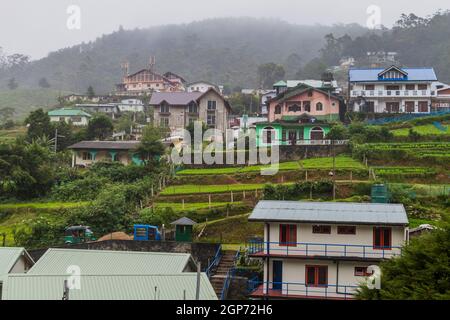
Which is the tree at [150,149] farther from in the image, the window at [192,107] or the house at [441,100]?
the house at [441,100]

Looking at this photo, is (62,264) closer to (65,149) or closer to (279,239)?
(279,239)

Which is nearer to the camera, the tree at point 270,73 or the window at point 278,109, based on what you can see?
the window at point 278,109

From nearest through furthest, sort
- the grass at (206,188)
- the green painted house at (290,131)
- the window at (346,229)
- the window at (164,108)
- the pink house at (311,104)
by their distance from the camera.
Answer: the window at (346,229) → the grass at (206,188) → the green painted house at (290,131) → the pink house at (311,104) → the window at (164,108)

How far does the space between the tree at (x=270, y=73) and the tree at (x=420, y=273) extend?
83.1 m

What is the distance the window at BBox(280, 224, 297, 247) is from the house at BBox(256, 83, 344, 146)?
84.8 feet

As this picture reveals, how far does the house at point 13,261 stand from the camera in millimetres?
23991

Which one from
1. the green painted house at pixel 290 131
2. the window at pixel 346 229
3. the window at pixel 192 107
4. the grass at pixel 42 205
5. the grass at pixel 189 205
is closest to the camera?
the window at pixel 346 229

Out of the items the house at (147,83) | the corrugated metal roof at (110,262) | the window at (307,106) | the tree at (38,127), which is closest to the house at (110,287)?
the corrugated metal roof at (110,262)

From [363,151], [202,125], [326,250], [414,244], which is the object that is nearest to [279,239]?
[326,250]

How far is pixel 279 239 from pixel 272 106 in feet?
108

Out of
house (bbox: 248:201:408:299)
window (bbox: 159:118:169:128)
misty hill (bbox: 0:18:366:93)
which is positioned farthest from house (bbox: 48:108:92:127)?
misty hill (bbox: 0:18:366:93)

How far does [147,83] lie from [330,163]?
165ft

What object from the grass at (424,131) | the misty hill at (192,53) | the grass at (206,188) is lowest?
the grass at (206,188)

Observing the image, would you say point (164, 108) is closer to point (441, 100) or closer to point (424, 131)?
point (424, 131)
